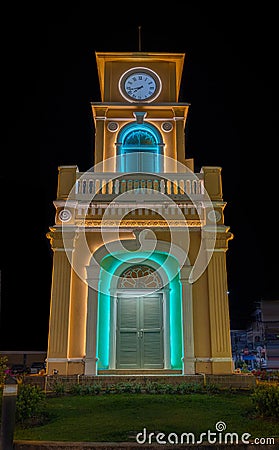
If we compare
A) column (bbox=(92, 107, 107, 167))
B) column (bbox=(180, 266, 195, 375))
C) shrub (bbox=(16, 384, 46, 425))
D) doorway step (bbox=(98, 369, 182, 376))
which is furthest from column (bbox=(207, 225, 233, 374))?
shrub (bbox=(16, 384, 46, 425))

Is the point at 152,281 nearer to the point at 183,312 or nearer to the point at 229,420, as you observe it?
the point at 183,312

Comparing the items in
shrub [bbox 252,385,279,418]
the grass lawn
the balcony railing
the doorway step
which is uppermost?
the balcony railing

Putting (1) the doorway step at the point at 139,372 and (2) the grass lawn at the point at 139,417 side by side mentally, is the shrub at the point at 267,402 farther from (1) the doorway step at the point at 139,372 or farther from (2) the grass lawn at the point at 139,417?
(1) the doorway step at the point at 139,372

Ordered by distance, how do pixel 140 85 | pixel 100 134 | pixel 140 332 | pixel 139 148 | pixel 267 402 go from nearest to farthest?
1. pixel 267 402
2. pixel 140 332
3. pixel 139 148
4. pixel 100 134
5. pixel 140 85

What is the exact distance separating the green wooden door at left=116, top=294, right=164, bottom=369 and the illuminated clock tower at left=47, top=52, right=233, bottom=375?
0.10ft

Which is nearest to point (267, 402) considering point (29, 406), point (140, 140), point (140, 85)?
point (29, 406)

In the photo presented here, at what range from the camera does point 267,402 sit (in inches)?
321

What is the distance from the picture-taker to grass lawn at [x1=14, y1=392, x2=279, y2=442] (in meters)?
7.36

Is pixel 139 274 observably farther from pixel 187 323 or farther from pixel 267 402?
pixel 267 402

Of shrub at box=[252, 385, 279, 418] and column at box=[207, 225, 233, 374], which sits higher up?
column at box=[207, 225, 233, 374]

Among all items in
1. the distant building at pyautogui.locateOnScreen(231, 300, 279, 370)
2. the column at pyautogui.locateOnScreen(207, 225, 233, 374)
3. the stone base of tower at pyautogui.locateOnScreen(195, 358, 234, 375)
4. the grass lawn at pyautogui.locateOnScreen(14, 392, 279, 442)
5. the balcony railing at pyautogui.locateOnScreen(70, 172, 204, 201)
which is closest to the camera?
the grass lawn at pyautogui.locateOnScreen(14, 392, 279, 442)

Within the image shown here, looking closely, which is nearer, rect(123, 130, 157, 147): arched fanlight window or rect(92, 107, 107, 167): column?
rect(92, 107, 107, 167): column

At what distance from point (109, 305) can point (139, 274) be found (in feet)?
4.34

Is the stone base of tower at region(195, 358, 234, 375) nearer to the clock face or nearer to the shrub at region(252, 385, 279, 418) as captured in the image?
the shrub at region(252, 385, 279, 418)
